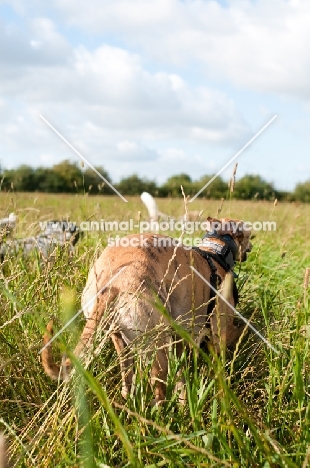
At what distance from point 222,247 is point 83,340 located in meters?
1.94

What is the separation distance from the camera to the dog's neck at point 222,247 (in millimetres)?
4105

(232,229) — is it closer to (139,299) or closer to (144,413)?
(139,299)

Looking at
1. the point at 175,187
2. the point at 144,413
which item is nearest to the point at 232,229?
the point at 144,413

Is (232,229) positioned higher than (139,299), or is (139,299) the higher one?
(232,229)

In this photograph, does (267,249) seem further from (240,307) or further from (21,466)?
(21,466)

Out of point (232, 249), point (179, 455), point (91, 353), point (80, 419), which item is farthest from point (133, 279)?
point (232, 249)

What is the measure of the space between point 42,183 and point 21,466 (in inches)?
939

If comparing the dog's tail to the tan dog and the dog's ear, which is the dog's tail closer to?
the tan dog

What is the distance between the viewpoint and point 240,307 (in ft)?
13.7

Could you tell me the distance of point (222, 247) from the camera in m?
4.18

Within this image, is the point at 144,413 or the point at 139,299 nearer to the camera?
the point at 144,413

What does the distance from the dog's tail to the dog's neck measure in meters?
1.54

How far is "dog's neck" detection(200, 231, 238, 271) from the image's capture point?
4.11 m

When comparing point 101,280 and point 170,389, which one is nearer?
point 170,389
